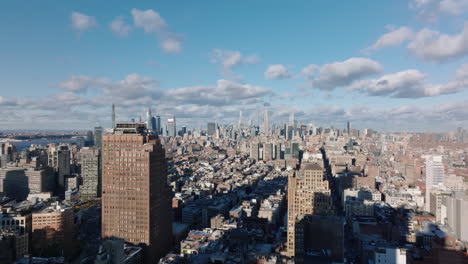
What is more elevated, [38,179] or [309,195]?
[309,195]

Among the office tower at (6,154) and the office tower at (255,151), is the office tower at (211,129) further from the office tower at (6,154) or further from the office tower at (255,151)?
the office tower at (6,154)

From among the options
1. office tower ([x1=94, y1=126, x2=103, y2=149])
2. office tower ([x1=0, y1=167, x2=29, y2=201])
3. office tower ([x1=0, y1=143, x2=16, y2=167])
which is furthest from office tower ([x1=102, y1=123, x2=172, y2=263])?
office tower ([x1=94, y1=126, x2=103, y2=149])

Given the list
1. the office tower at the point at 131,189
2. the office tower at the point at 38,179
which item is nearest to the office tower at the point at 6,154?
the office tower at the point at 38,179

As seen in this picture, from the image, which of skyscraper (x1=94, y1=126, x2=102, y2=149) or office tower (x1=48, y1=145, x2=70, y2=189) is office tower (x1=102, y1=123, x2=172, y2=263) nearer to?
office tower (x1=48, y1=145, x2=70, y2=189)

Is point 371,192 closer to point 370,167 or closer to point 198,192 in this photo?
point 370,167

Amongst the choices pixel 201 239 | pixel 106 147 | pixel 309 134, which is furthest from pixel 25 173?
pixel 309 134

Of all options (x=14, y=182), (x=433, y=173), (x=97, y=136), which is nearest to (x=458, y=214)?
(x=433, y=173)

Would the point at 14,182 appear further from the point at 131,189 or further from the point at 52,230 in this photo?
the point at 131,189
